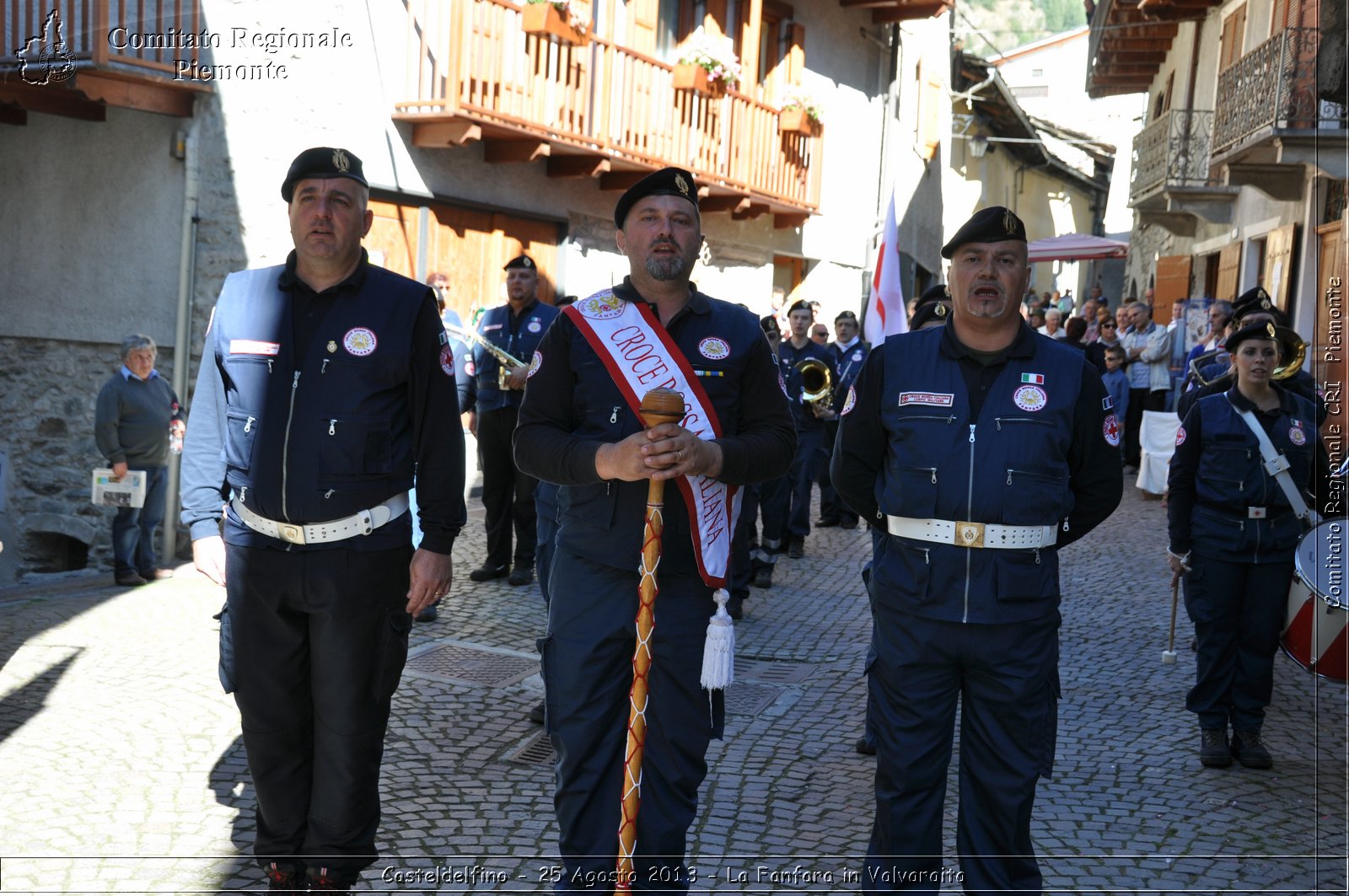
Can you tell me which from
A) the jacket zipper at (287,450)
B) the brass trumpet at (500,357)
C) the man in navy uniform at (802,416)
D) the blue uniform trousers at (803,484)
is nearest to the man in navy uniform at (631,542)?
the jacket zipper at (287,450)

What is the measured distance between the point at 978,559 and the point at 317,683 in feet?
6.57

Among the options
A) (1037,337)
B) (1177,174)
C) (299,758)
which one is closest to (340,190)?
(299,758)

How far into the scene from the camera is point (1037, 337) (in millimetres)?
4176

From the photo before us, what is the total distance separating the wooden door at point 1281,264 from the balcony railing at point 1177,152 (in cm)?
371

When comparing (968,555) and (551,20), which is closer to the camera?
(968,555)

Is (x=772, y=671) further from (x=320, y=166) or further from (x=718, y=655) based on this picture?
(x=320, y=166)

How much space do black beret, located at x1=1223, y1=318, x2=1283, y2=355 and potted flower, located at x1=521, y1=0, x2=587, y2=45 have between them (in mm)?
9213

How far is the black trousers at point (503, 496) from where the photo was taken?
9.45 metres

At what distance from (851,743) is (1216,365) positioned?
523 cm

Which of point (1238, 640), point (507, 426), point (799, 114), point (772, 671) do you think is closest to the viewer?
point (1238, 640)

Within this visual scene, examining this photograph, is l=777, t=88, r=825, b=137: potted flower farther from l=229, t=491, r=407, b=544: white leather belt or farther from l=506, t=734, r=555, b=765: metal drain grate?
l=229, t=491, r=407, b=544: white leather belt

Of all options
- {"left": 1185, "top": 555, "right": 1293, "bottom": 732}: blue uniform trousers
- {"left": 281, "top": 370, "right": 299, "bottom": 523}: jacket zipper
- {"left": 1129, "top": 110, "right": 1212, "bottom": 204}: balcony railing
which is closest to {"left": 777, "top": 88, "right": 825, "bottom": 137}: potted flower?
{"left": 1129, "top": 110, "right": 1212, "bottom": 204}: balcony railing

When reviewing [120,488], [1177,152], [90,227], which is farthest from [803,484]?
[1177,152]

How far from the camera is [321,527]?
12.9 feet
